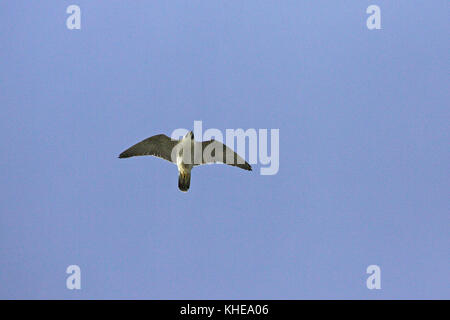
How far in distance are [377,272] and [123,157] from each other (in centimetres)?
658

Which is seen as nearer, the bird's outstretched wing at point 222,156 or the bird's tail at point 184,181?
the bird's tail at point 184,181

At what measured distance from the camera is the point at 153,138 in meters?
20.0

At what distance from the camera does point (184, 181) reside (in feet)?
64.0

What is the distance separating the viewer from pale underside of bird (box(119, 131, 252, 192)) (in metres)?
19.7

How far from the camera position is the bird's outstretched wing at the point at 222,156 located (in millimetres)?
19938

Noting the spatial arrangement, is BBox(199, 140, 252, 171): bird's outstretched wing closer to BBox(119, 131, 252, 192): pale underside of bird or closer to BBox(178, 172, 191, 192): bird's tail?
BBox(119, 131, 252, 192): pale underside of bird

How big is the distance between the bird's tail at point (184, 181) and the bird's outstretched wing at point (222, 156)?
57cm

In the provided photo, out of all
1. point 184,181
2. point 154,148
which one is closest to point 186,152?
point 184,181

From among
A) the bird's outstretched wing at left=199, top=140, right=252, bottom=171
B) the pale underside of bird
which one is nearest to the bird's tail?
the pale underside of bird

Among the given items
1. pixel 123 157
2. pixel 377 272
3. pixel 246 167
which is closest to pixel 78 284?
pixel 123 157

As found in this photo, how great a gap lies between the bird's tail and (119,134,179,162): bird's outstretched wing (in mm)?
637

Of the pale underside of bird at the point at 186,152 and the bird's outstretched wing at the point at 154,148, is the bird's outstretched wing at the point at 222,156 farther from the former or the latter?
the bird's outstretched wing at the point at 154,148

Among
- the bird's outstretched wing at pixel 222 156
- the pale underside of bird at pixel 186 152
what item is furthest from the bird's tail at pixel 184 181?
the bird's outstretched wing at pixel 222 156
